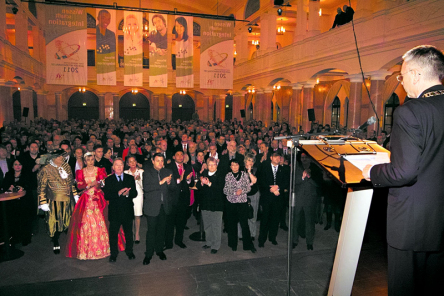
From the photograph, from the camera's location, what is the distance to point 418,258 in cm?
200

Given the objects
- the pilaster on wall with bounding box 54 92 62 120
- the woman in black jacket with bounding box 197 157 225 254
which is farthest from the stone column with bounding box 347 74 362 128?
the pilaster on wall with bounding box 54 92 62 120

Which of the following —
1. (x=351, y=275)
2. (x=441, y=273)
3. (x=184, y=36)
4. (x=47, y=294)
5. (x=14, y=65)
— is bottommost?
(x=47, y=294)

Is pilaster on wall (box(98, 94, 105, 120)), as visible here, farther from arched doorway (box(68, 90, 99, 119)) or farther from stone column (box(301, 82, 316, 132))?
stone column (box(301, 82, 316, 132))

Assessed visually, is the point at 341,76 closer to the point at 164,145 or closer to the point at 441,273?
the point at 164,145

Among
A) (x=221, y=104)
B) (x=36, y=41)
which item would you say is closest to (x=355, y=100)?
(x=221, y=104)

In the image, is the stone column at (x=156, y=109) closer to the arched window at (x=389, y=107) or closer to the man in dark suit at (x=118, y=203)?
the arched window at (x=389, y=107)

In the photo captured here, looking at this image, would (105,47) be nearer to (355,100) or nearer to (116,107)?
(355,100)

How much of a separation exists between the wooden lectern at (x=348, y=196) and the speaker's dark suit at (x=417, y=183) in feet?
0.76

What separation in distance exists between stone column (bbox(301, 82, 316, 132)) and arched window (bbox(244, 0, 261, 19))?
8780mm

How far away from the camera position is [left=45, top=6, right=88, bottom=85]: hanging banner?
1359 centimetres

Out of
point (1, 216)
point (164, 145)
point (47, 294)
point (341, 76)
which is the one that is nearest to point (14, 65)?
point (164, 145)

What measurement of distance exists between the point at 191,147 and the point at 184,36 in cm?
986

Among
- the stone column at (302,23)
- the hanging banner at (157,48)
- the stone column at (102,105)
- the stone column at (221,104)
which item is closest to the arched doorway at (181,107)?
the stone column at (221,104)

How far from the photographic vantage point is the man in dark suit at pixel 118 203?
5.22 meters
